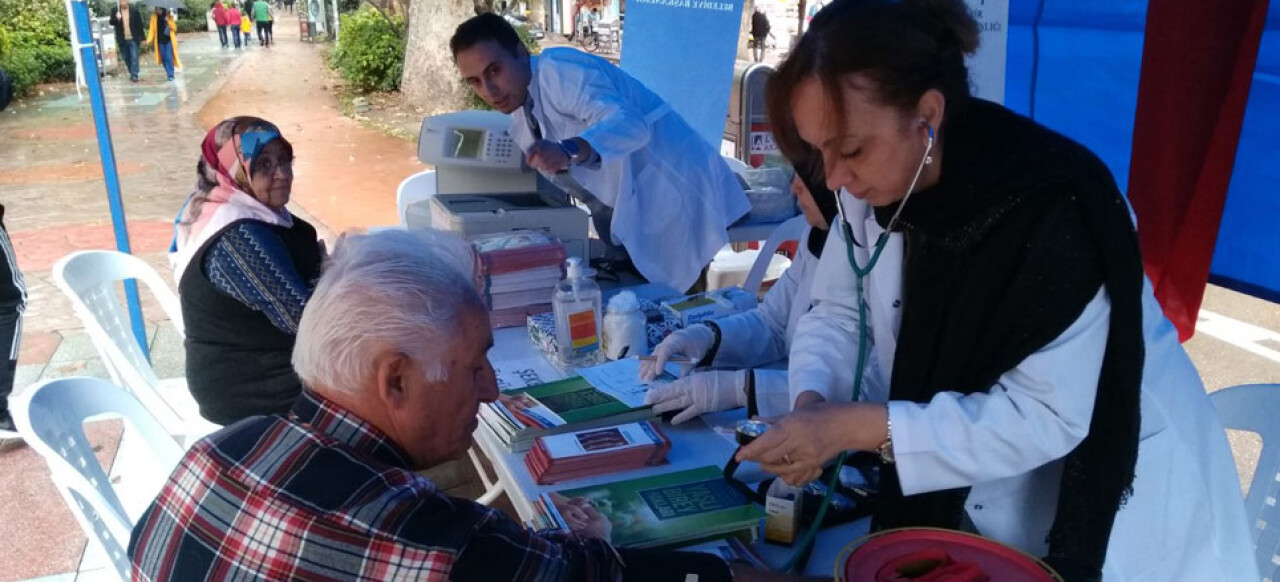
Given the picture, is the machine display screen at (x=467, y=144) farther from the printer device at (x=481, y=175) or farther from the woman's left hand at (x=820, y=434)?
the woman's left hand at (x=820, y=434)

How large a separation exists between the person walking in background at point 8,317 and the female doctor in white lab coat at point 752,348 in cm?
299

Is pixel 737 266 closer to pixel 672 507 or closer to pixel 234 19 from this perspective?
pixel 672 507

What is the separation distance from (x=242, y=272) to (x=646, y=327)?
1.16m

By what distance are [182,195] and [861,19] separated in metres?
9.49

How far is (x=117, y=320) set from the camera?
318cm

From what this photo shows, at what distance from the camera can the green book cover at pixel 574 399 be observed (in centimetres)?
198

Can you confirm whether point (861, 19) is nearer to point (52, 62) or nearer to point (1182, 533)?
point (1182, 533)

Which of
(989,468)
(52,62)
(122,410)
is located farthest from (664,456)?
(52,62)

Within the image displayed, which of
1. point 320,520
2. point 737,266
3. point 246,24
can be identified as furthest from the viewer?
point 246,24

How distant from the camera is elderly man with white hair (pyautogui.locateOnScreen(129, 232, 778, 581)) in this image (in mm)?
1128

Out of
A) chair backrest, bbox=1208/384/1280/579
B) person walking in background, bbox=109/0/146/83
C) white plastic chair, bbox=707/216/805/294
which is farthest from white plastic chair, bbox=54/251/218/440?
person walking in background, bbox=109/0/146/83

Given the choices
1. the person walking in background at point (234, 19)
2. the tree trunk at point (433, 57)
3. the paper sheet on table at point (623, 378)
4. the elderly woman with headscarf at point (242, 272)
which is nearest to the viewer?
the paper sheet on table at point (623, 378)

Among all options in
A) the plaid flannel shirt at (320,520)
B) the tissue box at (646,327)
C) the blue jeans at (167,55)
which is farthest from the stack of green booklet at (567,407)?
the blue jeans at (167,55)

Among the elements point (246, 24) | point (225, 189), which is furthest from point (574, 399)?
point (246, 24)
